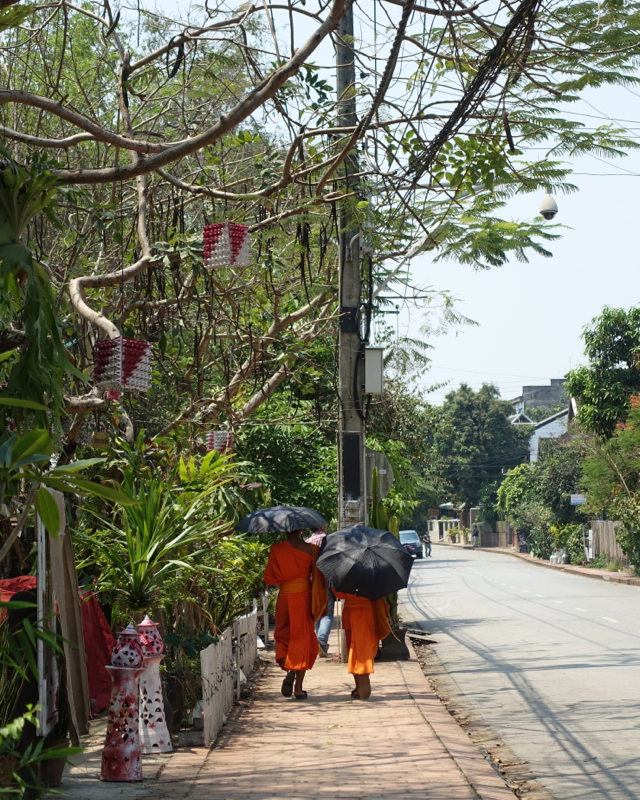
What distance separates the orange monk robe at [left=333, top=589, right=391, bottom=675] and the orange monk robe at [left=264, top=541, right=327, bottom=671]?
0.31 metres

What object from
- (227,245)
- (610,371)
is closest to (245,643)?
(227,245)

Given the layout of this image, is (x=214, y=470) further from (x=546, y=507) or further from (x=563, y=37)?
(x=546, y=507)

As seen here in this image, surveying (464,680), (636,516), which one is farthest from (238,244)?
(636,516)

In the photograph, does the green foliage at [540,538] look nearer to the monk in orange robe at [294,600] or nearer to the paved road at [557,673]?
the paved road at [557,673]

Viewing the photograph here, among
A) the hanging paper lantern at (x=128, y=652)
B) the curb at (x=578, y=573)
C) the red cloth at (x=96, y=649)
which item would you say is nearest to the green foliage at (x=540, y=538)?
the curb at (x=578, y=573)

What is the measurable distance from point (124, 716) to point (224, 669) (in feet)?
7.23

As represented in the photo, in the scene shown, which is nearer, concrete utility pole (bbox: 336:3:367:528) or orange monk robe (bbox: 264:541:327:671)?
orange monk robe (bbox: 264:541:327:671)

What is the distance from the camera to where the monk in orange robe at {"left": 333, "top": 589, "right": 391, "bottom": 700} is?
9.91 m

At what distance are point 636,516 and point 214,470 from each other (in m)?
22.8

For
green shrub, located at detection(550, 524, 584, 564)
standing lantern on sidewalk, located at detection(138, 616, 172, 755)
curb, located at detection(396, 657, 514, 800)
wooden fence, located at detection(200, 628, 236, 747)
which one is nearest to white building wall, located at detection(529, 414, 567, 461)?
green shrub, located at detection(550, 524, 584, 564)

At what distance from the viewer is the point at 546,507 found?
47.1 m

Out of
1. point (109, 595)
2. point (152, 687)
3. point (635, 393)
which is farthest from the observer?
point (635, 393)

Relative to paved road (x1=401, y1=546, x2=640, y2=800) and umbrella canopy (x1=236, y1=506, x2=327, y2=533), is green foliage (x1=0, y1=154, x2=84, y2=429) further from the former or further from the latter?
umbrella canopy (x1=236, y1=506, x2=327, y2=533)

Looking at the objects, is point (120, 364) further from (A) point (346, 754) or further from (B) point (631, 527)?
(B) point (631, 527)
